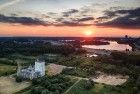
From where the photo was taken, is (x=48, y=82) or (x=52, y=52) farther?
(x=52, y=52)

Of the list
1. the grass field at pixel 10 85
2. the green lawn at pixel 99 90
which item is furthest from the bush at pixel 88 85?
the grass field at pixel 10 85

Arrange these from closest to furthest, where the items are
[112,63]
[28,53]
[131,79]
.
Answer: [131,79], [112,63], [28,53]

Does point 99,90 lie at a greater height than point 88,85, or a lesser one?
lesser

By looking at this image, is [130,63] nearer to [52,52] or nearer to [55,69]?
[55,69]

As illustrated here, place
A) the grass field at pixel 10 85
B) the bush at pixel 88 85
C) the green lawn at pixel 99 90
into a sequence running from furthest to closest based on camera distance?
the bush at pixel 88 85 < the green lawn at pixel 99 90 < the grass field at pixel 10 85

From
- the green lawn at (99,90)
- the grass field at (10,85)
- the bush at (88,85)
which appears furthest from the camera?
the bush at (88,85)

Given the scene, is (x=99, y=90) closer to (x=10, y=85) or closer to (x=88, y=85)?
(x=88, y=85)

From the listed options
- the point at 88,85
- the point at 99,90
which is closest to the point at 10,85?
the point at 88,85

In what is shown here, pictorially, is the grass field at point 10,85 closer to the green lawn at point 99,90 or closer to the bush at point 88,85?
the green lawn at point 99,90

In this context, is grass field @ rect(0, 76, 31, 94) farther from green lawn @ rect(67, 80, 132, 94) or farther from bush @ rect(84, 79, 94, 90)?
bush @ rect(84, 79, 94, 90)

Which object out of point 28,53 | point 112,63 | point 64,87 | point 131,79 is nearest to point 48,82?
point 64,87

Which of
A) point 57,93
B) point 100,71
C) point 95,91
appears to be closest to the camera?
point 57,93
